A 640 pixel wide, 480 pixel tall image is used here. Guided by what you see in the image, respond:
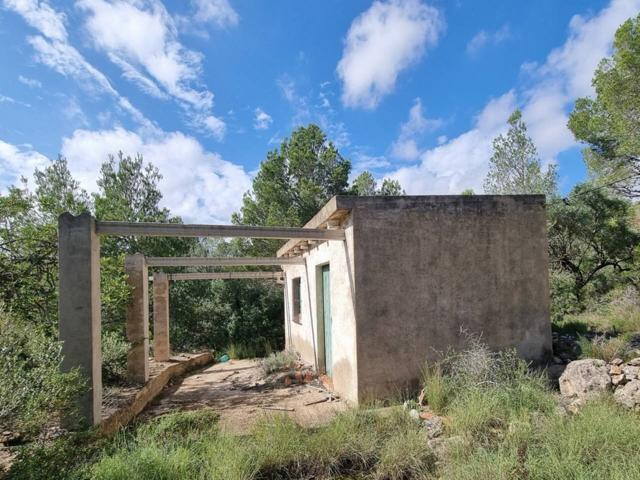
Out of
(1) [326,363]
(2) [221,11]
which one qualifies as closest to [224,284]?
(1) [326,363]

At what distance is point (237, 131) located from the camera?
13828mm

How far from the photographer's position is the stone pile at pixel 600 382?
4727 millimetres

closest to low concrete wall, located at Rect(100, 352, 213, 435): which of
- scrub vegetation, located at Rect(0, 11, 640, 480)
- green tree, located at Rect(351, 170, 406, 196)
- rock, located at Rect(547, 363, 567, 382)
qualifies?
scrub vegetation, located at Rect(0, 11, 640, 480)

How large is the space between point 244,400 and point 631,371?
21.4 feet

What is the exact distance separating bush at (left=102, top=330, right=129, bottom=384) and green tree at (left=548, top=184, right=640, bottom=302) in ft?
46.5

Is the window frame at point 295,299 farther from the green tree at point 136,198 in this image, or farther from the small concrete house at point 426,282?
the green tree at point 136,198

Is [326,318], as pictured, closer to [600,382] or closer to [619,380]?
[600,382]

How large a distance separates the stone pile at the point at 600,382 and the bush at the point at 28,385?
20.2ft

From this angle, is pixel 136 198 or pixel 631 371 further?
pixel 136 198

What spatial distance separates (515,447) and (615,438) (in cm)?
99

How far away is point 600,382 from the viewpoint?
5.02 meters

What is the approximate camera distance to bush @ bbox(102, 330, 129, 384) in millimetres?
7266

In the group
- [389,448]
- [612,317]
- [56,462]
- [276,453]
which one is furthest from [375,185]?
[56,462]

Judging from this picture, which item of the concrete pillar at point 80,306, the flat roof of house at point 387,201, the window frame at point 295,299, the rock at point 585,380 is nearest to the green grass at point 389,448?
the rock at point 585,380
